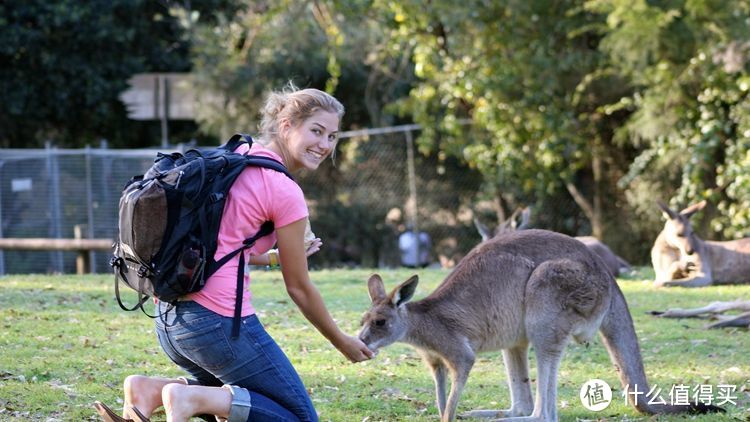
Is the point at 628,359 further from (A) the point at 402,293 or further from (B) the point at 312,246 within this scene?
(B) the point at 312,246

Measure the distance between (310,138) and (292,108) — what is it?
0.40 feet

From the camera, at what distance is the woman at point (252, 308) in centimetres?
337

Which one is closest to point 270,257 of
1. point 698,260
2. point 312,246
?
point 312,246

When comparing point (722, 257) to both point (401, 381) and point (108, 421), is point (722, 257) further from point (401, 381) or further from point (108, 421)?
point (108, 421)

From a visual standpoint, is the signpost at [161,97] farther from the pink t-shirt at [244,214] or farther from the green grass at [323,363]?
the pink t-shirt at [244,214]

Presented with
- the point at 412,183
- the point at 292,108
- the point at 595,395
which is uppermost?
the point at 292,108

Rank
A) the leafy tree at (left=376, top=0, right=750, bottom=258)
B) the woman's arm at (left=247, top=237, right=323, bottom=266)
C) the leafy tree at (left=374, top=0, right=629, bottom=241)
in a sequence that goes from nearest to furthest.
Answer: the woman's arm at (left=247, top=237, right=323, bottom=266)
the leafy tree at (left=376, top=0, right=750, bottom=258)
the leafy tree at (left=374, top=0, right=629, bottom=241)

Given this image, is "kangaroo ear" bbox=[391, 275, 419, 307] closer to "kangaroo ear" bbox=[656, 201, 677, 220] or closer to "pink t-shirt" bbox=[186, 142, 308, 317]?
"pink t-shirt" bbox=[186, 142, 308, 317]

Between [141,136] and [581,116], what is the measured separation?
26.0ft

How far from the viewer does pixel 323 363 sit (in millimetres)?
6078

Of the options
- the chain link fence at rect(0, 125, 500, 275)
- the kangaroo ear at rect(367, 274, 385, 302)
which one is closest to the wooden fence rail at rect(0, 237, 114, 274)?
the chain link fence at rect(0, 125, 500, 275)

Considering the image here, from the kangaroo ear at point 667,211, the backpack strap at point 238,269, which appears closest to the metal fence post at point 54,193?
the kangaroo ear at point 667,211

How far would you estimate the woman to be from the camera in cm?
337

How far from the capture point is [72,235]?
13266 mm
